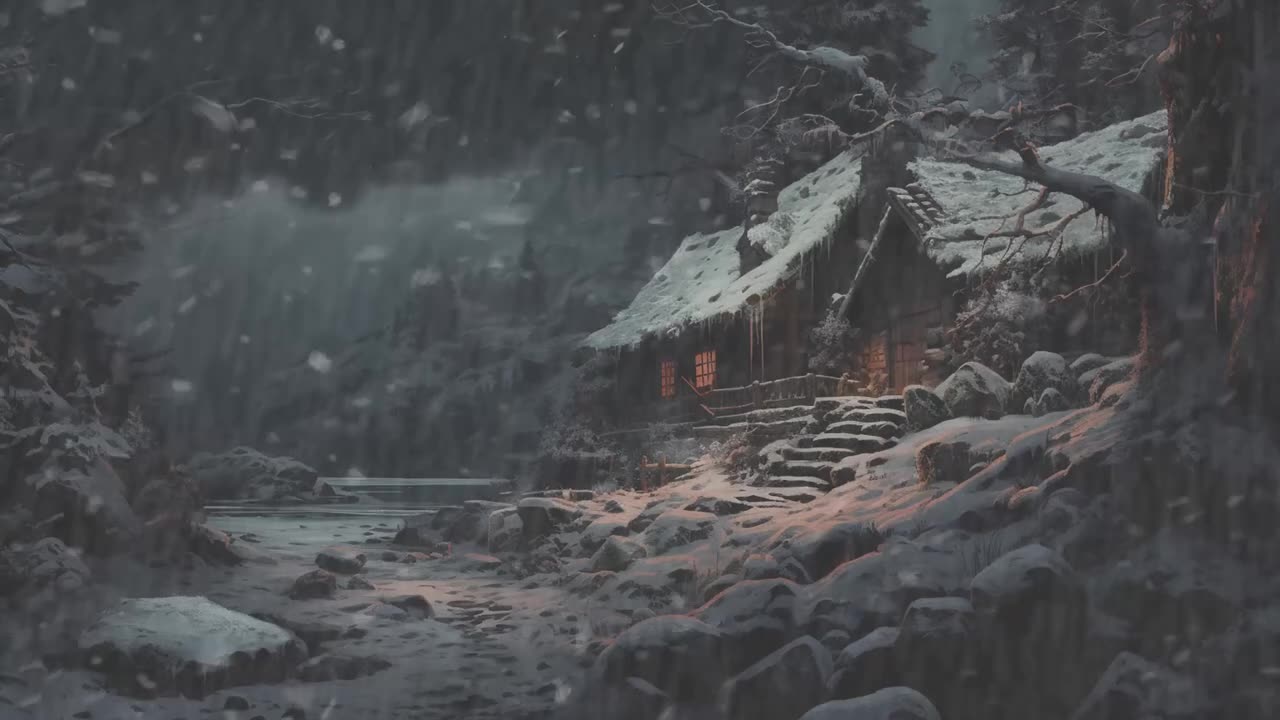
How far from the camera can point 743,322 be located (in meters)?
26.5

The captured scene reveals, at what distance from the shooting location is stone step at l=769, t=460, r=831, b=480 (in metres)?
17.0

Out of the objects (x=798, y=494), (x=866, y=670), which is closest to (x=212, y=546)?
(x=798, y=494)

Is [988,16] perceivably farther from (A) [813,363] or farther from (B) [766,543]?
(B) [766,543]

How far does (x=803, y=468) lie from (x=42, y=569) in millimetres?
12181

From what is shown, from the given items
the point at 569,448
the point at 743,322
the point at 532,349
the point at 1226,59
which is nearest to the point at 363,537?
the point at 569,448

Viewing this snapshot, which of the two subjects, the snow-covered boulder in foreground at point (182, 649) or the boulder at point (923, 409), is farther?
the boulder at point (923, 409)

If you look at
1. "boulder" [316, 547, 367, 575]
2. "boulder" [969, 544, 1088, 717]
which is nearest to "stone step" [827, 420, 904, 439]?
"boulder" [316, 547, 367, 575]

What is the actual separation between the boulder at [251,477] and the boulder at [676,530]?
47222 mm

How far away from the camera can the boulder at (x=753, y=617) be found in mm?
7941

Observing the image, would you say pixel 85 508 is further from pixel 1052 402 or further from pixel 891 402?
pixel 891 402

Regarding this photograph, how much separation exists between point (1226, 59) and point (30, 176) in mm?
13097

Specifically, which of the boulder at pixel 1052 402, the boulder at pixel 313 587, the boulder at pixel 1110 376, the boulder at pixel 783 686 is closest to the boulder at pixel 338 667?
the boulder at pixel 783 686

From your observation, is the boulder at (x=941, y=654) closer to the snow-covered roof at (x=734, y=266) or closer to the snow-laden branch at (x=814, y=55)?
the snow-laden branch at (x=814, y=55)

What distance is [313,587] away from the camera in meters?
13.4
